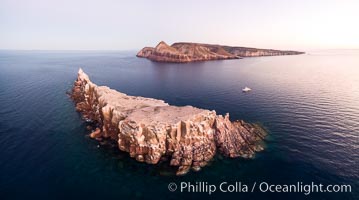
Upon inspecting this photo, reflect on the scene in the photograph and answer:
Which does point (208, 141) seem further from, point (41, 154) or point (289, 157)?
point (41, 154)

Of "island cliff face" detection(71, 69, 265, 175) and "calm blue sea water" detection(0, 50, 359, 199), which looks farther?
"island cliff face" detection(71, 69, 265, 175)

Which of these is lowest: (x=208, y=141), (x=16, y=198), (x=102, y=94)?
(x=16, y=198)

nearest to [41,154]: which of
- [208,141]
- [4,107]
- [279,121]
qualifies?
[208,141]

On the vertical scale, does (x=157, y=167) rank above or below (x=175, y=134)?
below

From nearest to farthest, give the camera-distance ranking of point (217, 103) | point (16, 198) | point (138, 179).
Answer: point (16, 198)
point (138, 179)
point (217, 103)

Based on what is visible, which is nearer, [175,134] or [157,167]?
[157,167]

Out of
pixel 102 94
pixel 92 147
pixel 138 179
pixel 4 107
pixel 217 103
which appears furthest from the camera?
pixel 217 103

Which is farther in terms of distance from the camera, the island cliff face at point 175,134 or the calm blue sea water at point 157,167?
the island cliff face at point 175,134

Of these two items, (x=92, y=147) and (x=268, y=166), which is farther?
(x=92, y=147)
